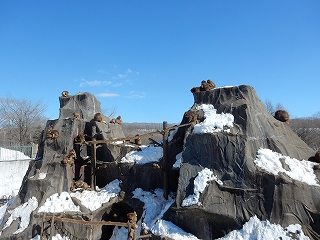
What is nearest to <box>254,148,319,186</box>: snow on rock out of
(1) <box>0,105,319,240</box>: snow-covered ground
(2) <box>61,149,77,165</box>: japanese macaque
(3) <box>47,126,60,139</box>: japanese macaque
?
(1) <box>0,105,319,240</box>: snow-covered ground

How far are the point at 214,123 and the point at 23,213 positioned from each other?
24.2 feet

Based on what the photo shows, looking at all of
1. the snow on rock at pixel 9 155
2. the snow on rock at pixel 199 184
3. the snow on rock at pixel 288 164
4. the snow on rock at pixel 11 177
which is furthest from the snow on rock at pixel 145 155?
the snow on rock at pixel 9 155

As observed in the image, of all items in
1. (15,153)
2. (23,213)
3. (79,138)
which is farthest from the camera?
(15,153)

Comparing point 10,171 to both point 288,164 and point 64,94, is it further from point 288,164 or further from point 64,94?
point 288,164

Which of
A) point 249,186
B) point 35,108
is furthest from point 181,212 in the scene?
point 35,108

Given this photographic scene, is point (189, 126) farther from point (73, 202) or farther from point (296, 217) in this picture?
point (73, 202)

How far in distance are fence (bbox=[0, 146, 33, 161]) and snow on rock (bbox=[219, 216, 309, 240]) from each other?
17075 millimetres

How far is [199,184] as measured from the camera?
7.86 m

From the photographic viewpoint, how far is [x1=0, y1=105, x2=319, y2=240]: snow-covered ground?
6879mm

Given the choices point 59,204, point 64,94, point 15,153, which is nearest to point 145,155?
point 59,204

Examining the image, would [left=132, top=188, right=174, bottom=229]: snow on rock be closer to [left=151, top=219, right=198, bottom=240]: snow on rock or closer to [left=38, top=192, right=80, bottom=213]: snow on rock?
[left=151, top=219, right=198, bottom=240]: snow on rock

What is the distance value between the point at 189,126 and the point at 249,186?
2.84m

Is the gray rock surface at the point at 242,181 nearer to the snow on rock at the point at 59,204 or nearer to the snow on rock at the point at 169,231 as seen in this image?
the snow on rock at the point at 169,231

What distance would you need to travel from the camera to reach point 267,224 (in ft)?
22.5
